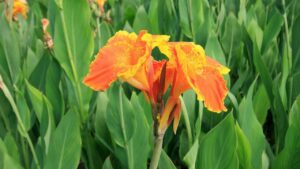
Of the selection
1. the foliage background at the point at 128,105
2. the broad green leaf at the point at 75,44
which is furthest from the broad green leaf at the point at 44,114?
the broad green leaf at the point at 75,44

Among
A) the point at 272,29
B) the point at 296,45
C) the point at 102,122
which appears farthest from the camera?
the point at 272,29

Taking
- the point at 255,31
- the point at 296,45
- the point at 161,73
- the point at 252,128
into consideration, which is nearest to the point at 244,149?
the point at 252,128

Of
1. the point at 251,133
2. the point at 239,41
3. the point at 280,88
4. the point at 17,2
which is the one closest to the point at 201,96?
the point at 251,133

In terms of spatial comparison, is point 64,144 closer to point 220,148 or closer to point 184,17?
point 220,148

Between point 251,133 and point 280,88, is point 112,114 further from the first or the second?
point 280,88

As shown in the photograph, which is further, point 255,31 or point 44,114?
point 255,31

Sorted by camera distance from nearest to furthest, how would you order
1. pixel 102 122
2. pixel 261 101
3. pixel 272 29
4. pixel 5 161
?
pixel 5 161, pixel 102 122, pixel 261 101, pixel 272 29

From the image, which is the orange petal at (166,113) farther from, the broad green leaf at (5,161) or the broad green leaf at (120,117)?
the broad green leaf at (5,161)

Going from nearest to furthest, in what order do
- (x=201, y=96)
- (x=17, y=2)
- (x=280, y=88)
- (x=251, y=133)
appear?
(x=201, y=96)
(x=251, y=133)
(x=280, y=88)
(x=17, y=2)
